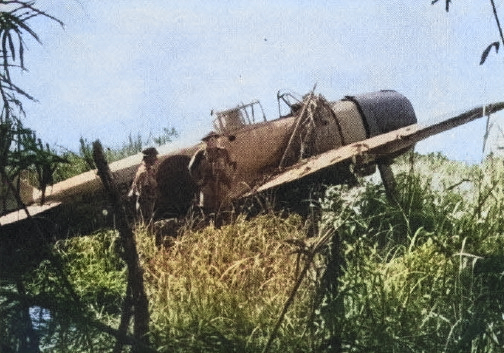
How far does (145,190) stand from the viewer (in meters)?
5.61

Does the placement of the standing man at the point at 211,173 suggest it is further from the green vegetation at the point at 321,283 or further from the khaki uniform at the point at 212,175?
the green vegetation at the point at 321,283

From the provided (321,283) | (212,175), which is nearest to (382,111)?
(212,175)

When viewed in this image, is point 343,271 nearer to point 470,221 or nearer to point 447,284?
point 447,284

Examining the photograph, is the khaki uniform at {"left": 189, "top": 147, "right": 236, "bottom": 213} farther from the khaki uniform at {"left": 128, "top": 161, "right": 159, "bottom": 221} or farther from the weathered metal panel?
the weathered metal panel

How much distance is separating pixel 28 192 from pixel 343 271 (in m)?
2.55

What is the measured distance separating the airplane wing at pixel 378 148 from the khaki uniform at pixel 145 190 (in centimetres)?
80

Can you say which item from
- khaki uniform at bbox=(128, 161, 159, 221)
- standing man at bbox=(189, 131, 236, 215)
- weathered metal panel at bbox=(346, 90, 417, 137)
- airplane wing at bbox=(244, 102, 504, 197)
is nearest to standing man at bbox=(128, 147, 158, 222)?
khaki uniform at bbox=(128, 161, 159, 221)

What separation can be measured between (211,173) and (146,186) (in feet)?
1.76

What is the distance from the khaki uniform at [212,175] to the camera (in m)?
5.59

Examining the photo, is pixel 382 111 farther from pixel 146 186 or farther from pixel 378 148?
pixel 146 186

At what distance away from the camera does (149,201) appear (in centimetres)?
575

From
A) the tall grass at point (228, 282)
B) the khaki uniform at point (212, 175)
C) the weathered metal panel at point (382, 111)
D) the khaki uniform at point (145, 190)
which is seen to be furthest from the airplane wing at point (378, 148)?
the weathered metal panel at point (382, 111)

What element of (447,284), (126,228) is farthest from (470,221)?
(126,228)

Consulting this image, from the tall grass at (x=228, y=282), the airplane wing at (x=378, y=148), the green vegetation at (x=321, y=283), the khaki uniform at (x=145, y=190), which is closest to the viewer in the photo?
the green vegetation at (x=321, y=283)
